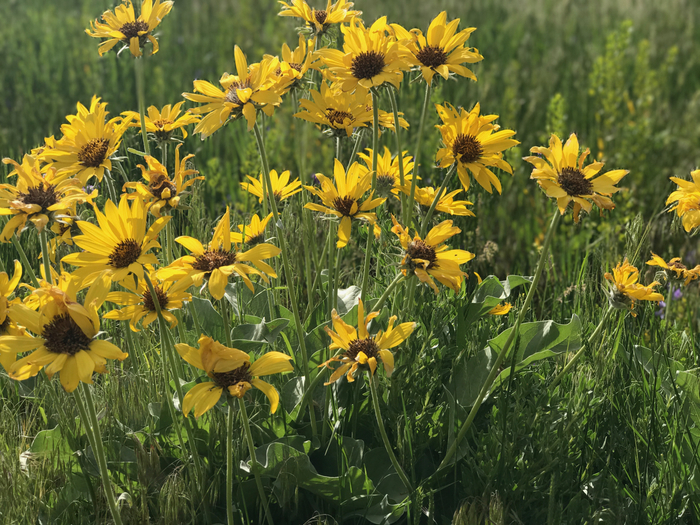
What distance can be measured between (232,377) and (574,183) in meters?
0.78

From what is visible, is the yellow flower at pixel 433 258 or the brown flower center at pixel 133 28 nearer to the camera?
the yellow flower at pixel 433 258

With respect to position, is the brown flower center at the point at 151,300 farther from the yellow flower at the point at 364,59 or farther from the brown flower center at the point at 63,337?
the yellow flower at the point at 364,59

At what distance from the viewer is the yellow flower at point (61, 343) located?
1055 mm

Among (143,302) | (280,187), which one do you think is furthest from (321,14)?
(143,302)

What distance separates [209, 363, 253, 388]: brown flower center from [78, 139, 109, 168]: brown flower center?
23.4 inches

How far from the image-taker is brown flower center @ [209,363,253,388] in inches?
45.3

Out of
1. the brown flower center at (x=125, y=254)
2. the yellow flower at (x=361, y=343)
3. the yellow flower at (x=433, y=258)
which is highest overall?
the brown flower center at (x=125, y=254)

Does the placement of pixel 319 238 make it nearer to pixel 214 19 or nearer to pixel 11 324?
pixel 11 324

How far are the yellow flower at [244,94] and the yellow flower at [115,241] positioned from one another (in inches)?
10.6

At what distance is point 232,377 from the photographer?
1.16 m

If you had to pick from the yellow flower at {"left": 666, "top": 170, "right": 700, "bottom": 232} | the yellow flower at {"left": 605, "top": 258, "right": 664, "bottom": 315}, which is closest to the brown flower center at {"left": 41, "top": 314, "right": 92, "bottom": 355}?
the yellow flower at {"left": 605, "top": 258, "right": 664, "bottom": 315}

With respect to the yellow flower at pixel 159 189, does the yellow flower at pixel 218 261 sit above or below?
below

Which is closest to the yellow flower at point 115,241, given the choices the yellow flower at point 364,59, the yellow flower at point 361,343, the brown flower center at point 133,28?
the yellow flower at point 361,343

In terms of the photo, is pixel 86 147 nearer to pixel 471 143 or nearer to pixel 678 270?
pixel 471 143
